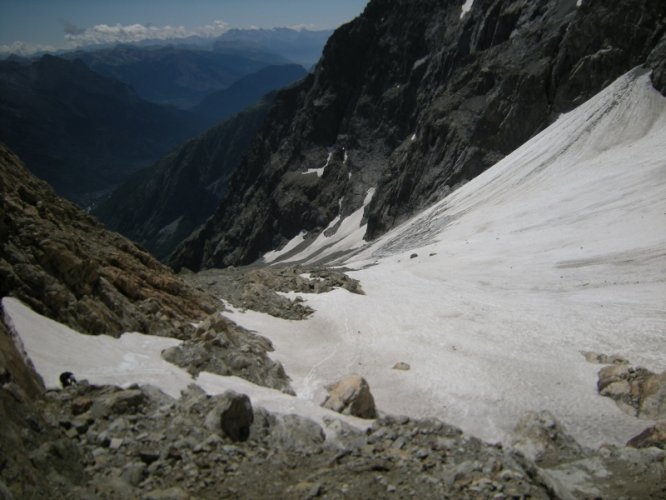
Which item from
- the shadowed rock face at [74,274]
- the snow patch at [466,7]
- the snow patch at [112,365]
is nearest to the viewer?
the snow patch at [112,365]

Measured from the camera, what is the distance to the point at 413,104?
129750 millimetres

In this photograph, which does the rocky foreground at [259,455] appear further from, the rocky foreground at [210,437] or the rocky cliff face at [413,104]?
the rocky cliff face at [413,104]

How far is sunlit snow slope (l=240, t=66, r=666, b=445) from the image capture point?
17859mm

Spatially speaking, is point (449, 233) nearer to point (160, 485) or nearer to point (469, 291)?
point (469, 291)

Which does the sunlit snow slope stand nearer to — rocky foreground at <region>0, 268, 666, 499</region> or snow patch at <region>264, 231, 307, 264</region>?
rocky foreground at <region>0, 268, 666, 499</region>

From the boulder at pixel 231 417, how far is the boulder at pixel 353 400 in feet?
11.3

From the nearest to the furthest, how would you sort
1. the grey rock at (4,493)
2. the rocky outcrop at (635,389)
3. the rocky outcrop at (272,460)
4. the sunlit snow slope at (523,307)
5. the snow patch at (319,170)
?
the grey rock at (4,493)
the rocky outcrop at (272,460)
the rocky outcrop at (635,389)
the sunlit snow slope at (523,307)
the snow patch at (319,170)

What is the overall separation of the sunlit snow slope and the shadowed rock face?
4.32 metres

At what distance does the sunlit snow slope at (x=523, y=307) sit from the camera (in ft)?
58.6

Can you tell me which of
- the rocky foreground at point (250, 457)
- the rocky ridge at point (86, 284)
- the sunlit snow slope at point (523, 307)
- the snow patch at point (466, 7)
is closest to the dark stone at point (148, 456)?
the rocky foreground at point (250, 457)

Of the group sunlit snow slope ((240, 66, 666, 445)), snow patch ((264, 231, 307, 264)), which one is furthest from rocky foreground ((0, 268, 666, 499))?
snow patch ((264, 231, 307, 264))

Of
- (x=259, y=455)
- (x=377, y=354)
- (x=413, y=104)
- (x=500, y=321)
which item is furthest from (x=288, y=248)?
(x=259, y=455)

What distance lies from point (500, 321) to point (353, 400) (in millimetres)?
11374

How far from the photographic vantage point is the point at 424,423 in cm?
1522
